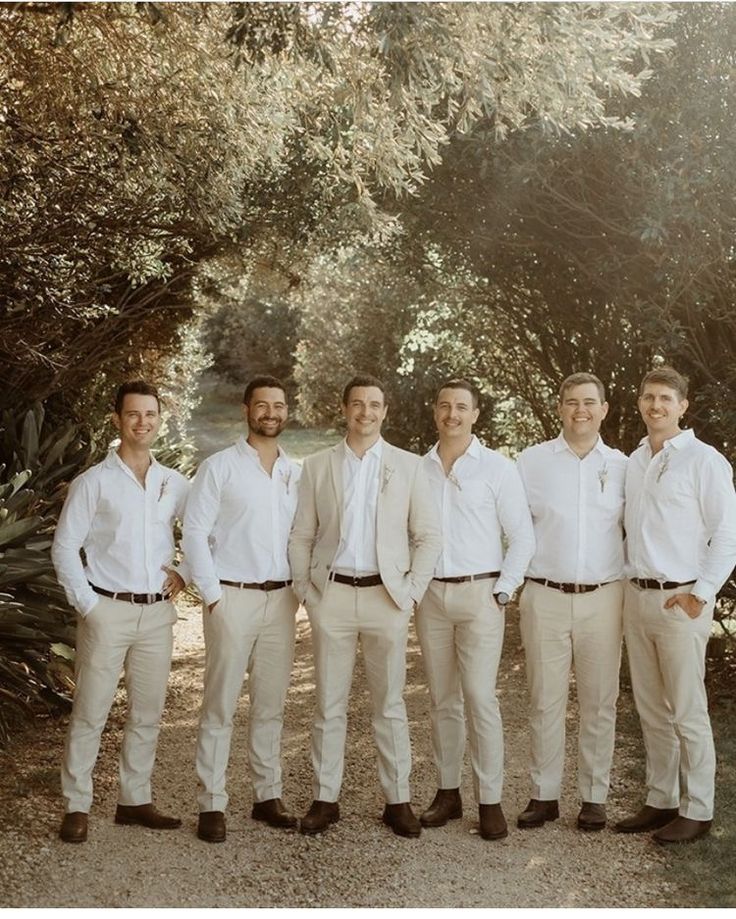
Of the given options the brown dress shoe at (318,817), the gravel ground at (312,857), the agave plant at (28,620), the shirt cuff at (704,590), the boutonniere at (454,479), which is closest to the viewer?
the gravel ground at (312,857)

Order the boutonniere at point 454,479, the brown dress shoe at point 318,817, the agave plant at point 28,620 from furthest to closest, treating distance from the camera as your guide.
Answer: the agave plant at point 28,620 < the boutonniere at point 454,479 < the brown dress shoe at point 318,817

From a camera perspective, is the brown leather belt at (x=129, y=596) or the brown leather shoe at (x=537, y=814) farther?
the brown leather shoe at (x=537, y=814)

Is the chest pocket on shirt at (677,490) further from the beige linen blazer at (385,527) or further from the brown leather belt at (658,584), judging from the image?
the beige linen blazer at (385,527)

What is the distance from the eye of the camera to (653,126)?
751 centimetres

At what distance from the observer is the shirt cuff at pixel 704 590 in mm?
5070

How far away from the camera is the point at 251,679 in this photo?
5.46 m

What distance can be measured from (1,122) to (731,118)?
14.8 feet

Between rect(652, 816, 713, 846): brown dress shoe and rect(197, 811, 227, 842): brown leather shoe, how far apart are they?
2029 mm

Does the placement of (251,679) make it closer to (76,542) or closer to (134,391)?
(76,542)

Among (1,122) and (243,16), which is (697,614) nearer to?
(243,16)

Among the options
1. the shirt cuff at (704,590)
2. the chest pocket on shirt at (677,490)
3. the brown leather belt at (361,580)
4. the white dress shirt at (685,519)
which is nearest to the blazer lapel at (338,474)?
the brown leather belt at (361,580)

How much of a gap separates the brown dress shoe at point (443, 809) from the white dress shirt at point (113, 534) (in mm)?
1632

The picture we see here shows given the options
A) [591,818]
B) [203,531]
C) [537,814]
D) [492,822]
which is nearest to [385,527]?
[203,531]

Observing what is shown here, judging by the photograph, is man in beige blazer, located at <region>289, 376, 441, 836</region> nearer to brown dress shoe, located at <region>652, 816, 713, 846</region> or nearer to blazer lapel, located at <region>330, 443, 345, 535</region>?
blazer lapel, located at <region>330, 443, 345, 535</region>
